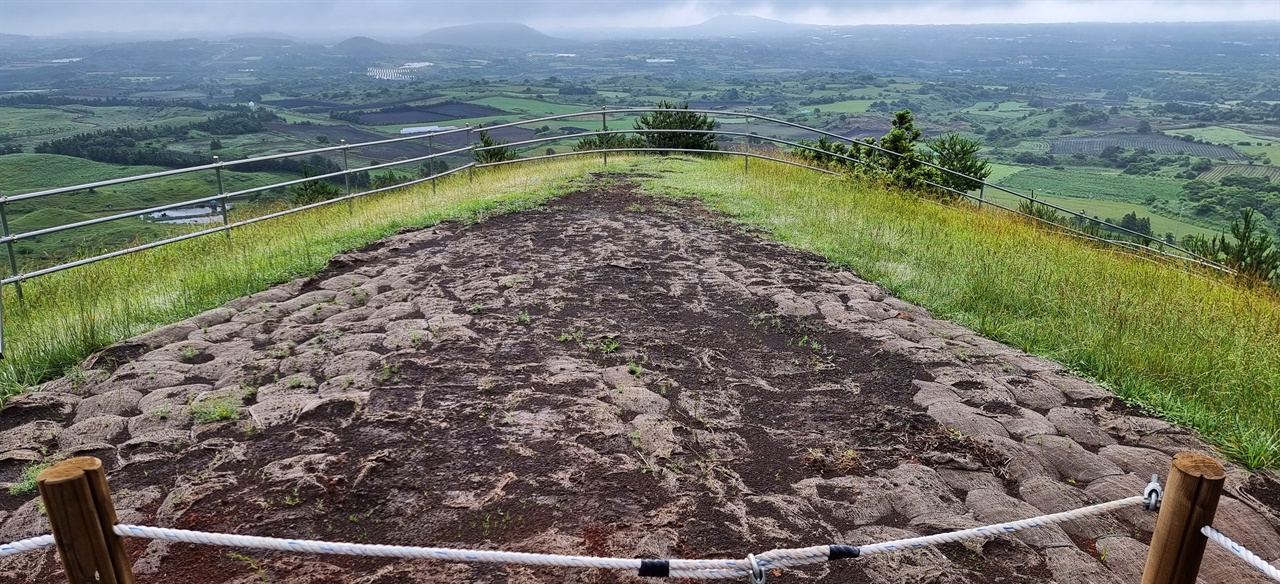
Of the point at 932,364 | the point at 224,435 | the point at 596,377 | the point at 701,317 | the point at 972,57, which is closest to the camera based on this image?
the point at 224,435

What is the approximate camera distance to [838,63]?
510ft

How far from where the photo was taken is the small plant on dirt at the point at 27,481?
14.2 ft

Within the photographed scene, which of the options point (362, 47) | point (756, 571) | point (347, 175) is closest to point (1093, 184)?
point (347, 175)

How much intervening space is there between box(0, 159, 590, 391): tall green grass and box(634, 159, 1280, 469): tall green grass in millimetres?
4992

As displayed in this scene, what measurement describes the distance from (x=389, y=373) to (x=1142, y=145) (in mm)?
74874

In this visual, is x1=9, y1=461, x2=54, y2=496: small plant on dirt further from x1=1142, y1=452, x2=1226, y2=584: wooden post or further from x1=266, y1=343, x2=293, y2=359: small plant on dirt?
x1=1142, y1=452, x2=1226, y2=584: wooden post

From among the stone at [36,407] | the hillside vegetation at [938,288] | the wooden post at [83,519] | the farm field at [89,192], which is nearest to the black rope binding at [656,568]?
the wooden post at [83,519]

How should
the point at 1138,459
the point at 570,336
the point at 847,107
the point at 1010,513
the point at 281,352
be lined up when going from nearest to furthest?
the point at 1010,513 < the point at 1138,459 < the point at 281,352 < the point at 570,336 < the point at 847,107

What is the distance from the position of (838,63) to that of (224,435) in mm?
164465

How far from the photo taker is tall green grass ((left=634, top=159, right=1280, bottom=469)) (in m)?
5.58

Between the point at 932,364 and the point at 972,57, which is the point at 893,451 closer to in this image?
the point at 932,364

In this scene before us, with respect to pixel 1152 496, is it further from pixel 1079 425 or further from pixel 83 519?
pixel 83 519

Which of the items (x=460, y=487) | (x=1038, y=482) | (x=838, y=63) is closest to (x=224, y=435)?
(x=460, y=487)

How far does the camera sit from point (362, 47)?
172 m
